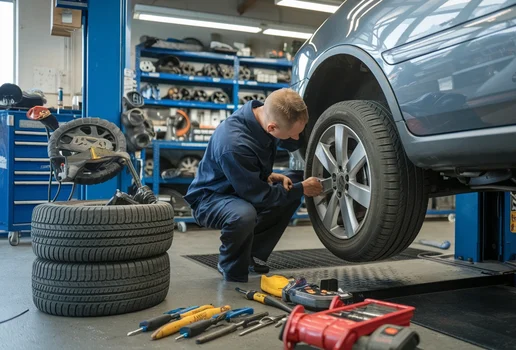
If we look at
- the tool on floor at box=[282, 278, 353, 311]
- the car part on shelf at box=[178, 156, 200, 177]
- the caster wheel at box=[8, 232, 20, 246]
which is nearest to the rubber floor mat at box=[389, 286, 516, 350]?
the tool on floor at box=[282, 278, 353, 311]

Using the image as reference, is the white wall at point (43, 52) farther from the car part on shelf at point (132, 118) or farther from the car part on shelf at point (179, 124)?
the car part on shelf at point (132, 118)

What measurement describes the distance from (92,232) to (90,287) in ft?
0.66

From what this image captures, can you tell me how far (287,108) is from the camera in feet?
6.48

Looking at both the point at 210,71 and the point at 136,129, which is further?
the point at 210,71

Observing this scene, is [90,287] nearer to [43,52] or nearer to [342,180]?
[342,180]

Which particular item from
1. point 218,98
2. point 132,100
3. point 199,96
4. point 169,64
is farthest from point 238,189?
point 218,98

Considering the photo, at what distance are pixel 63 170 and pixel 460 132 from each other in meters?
1.76

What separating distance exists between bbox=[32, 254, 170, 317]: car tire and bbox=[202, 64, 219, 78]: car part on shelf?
520cm

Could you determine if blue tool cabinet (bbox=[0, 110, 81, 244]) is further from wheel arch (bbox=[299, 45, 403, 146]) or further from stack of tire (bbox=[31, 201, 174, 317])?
wheel arch (bbox=[299, 45, 403, 146])

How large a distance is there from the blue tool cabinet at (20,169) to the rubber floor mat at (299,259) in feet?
5.01

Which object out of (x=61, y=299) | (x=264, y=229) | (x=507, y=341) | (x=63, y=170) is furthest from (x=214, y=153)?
(x=507, y=341)

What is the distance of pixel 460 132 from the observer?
1.41 m

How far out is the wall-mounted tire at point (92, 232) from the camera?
171 centimetres

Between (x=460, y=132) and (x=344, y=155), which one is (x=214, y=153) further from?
(x=460, y=132)
